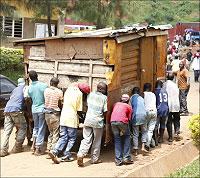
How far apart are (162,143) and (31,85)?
3500mm

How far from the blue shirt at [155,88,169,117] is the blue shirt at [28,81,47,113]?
2645 mm

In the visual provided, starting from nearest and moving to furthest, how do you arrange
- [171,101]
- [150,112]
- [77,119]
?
[77,119] → [150,112] → [171,101]

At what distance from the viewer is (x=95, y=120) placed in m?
9.11

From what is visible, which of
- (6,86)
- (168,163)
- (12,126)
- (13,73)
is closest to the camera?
(12,126)

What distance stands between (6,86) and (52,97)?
337 cm

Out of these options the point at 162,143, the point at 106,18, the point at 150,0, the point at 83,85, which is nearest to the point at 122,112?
the point at 83,85

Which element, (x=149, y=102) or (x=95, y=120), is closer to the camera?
(x=95, y=120)

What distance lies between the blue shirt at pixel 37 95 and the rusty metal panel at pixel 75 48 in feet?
2.65

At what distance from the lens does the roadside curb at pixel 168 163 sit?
8.92 meters

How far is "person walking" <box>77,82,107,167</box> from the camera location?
9.12 m

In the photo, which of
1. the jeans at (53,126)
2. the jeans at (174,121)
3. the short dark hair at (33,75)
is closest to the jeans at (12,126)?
the jeans at (53,126)

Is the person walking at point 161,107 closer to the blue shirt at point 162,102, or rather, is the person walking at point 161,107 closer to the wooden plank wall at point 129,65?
the blue shirt at point 162,102

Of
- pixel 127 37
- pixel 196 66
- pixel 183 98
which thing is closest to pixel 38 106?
pixel 127 37

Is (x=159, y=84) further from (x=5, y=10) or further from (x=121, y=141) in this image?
(x=5, y=10)
